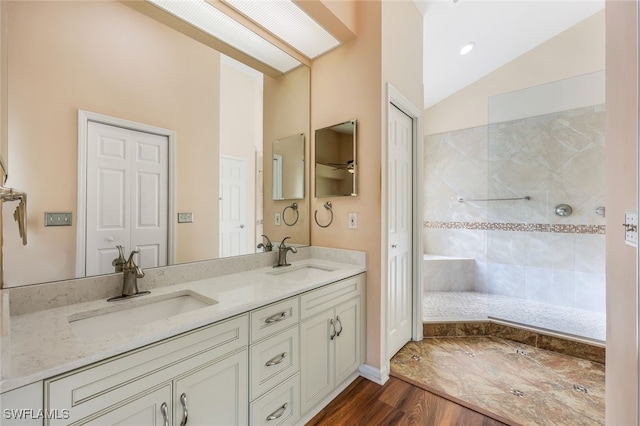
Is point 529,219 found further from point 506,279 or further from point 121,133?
point 121,133

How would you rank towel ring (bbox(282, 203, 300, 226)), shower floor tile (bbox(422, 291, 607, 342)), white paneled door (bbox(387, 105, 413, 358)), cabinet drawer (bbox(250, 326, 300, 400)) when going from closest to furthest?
cabinet drawer (bbox(250, 326, 300, 400)), white paneled door (bbox(387, 105, 413, 358)), towel ring (bbox(282, 203, 300, 226)), shower floor tile (bbox(422, 291, 607, 342))

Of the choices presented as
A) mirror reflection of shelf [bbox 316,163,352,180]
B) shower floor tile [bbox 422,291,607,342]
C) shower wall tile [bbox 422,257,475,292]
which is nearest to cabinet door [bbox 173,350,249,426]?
mirror reflection of shelf [bbox 316,163,352,180]

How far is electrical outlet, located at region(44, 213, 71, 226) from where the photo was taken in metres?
1.08

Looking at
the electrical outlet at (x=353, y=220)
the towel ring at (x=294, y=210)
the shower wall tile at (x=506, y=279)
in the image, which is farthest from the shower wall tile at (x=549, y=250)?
the towel ring at (x=294, y=210)

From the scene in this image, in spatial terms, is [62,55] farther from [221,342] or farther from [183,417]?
[183,417]

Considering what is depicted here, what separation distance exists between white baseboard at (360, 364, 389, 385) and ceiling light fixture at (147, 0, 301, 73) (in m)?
2.42

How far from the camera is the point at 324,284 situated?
1539 millimetres

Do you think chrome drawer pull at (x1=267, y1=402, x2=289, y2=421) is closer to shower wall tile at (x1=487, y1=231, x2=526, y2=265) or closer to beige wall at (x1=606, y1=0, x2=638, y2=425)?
beige wall at (x1=606, y1=0, x2=638, y2=425)

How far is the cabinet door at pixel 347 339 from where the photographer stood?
5.45 ft

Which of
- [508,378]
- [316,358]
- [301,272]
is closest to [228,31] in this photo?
[301,272]

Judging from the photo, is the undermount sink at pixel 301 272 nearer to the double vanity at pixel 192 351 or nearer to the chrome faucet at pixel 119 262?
the double vanity at pixel 192 351

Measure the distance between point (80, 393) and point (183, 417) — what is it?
361 millimetres

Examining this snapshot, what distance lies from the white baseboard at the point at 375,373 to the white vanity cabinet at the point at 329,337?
0.06 metres

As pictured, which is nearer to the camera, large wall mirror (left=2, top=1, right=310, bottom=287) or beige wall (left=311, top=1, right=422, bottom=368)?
large wall mirror (left=2, top=1, right=310, bottom=287)
